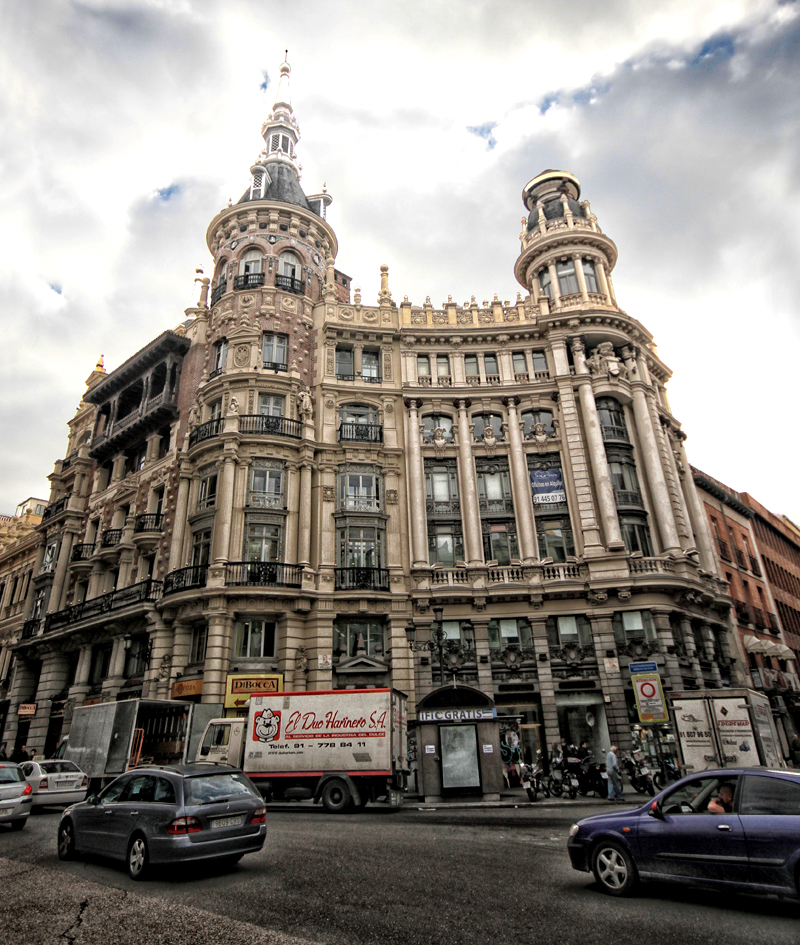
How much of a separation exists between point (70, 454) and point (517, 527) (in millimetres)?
35232

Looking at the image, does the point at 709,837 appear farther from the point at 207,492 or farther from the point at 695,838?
the point at 207,492

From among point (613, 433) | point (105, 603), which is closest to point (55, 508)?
point (105, 603)

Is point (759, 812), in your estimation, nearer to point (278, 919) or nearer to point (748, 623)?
point (278, 919)

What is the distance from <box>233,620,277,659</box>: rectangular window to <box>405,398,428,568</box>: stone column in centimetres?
747

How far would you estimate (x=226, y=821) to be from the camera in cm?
875

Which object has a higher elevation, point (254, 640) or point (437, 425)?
point (437, 425)

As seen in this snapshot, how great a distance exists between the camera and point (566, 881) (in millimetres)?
8125

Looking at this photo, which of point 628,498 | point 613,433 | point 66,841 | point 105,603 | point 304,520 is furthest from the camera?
point 105,603

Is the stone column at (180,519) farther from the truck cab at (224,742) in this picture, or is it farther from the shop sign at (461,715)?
the shop sign at (461,715)

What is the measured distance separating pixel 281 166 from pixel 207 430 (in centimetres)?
2185

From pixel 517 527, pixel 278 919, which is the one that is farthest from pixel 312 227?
pixel 278 919

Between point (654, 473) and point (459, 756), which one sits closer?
point (459, 756)

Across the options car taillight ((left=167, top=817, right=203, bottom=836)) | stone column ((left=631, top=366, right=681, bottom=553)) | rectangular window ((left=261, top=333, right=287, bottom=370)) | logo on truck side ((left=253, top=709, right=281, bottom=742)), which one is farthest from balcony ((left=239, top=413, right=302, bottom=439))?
car taillight ((left=167, top=817, right=203, bottom=836))

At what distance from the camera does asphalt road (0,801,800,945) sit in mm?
6098
